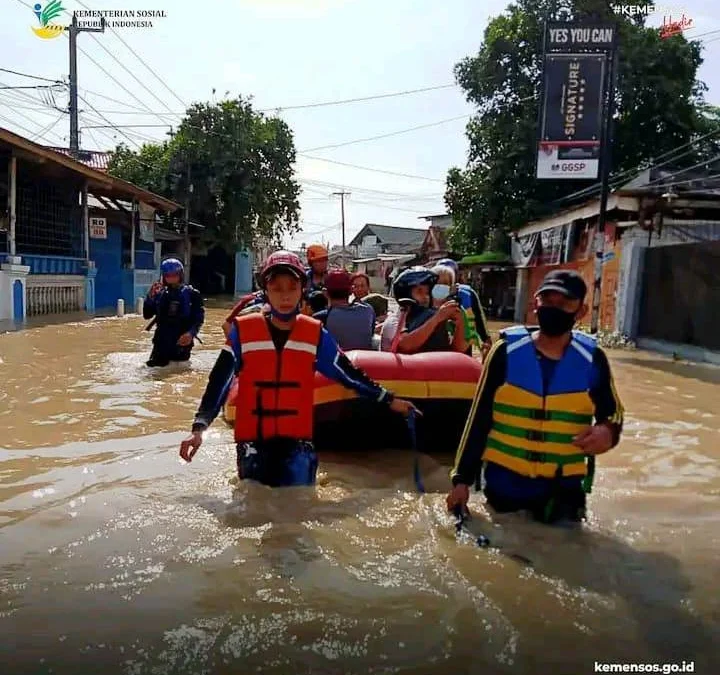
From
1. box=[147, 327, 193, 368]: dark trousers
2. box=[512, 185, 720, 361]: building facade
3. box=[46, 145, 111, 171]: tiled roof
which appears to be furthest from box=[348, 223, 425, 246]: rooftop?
box=[147, 327, 193, 368]: dark trousers

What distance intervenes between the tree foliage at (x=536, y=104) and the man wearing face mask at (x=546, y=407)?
20902 millimetres

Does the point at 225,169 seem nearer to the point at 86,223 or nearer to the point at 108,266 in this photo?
the point at 108,266

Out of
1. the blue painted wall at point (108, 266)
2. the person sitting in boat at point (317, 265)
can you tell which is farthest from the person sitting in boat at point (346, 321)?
the blue painted wall at point (108, 266)

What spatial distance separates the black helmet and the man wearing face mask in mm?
2166

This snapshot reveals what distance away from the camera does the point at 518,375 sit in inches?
120

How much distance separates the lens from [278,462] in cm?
362

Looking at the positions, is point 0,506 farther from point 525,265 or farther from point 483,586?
point 525,265

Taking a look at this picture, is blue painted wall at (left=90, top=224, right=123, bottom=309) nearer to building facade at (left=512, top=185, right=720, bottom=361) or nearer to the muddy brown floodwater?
building facade at (left=512, top=185, right=720, bottom=361)

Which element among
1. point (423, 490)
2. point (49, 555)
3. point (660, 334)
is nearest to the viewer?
point (49, 555)

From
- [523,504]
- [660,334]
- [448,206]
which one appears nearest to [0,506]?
[523,504]

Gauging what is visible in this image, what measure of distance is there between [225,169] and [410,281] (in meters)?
24.8

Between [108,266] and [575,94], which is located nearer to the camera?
[575,94]

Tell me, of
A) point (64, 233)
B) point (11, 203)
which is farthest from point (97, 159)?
point (11, 203)

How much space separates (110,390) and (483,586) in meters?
5.67
